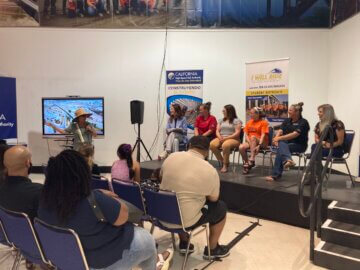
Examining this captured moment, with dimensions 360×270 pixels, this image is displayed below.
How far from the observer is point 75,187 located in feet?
6.25

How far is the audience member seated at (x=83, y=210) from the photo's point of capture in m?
1.91

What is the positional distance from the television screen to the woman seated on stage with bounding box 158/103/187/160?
1644mm

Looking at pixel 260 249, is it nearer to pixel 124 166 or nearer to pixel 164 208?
pixel 164 208

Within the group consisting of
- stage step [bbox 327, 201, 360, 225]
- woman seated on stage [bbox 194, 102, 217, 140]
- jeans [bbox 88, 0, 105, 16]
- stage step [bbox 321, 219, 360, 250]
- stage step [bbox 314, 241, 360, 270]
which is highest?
jeans [bbox 88, 0, 105, 16]

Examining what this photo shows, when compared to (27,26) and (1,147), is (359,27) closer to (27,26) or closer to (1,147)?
(1,147)

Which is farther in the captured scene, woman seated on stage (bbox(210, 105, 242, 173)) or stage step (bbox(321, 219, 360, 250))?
woman seated on stage (bbox(210, 105, 242, 173))

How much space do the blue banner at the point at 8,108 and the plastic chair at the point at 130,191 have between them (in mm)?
4381

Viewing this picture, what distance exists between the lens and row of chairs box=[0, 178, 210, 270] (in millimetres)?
1937

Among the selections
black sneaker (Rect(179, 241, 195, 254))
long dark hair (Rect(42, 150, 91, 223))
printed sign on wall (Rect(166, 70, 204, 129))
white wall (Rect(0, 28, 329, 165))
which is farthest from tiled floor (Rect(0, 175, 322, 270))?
white wall (Rect(0, 28, 329, 165))

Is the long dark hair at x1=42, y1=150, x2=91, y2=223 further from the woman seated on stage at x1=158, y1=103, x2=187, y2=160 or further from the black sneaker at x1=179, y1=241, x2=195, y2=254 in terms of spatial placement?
the woman seated on stage at x1=158, y1=103, x2=187, y2=160

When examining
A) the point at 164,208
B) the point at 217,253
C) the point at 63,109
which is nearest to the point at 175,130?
the point at 63,109

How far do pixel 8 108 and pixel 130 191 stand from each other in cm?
474

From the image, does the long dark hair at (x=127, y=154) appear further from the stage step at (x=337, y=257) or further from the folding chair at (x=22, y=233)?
the stage step at (x=337, y=257)

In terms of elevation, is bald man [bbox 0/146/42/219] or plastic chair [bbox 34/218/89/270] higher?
bald man [bbox 0/146/42/219]
